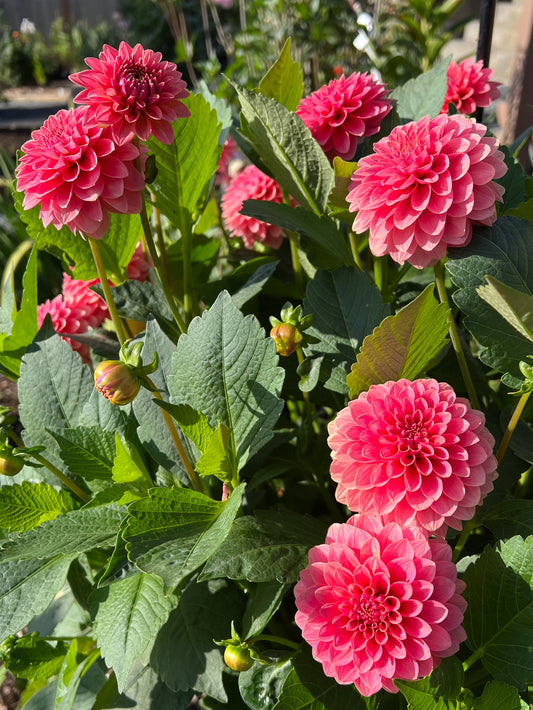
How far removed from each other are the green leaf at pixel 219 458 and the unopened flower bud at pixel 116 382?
0.26 feet

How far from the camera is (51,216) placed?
574mm

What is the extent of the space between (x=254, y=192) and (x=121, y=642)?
0.60m

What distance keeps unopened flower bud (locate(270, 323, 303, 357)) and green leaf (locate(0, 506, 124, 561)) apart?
223mm

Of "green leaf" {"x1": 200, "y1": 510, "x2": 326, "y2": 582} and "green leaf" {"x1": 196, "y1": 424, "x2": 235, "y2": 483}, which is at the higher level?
"green leaf" {"x1": 196, "y1": 424, "x2": 235, "y2": 483}

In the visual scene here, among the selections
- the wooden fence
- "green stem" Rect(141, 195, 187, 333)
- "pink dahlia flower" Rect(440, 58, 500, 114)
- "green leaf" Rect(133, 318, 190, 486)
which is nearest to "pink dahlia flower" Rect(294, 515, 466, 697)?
"green leaf" Rect(133, 318, 190, 486)

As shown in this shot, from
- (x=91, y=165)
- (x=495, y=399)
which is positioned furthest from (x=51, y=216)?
(x=495, y=399)

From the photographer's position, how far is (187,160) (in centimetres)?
77

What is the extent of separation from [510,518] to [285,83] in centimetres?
56

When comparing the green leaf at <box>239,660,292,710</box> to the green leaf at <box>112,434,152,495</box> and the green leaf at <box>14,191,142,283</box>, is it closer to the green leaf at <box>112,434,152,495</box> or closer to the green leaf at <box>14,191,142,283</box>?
the green leaf at <box>112,434,152,495</box>

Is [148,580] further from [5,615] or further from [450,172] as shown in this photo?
[450,172]

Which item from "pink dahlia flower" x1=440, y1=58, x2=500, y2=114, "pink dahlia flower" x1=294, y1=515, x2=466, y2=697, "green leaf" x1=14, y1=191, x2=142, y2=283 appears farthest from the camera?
"pink dahlia flower" x1=440, y1=58, x2=500, y2=114

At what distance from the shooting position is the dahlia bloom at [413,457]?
48cm

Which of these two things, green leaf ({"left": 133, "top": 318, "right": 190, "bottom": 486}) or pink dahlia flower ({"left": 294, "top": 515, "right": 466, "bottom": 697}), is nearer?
pink dahlia flower ({"left": 294, "top": 515, "right": 466, "bottom": 697})

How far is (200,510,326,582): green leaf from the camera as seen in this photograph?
0.53 metres
